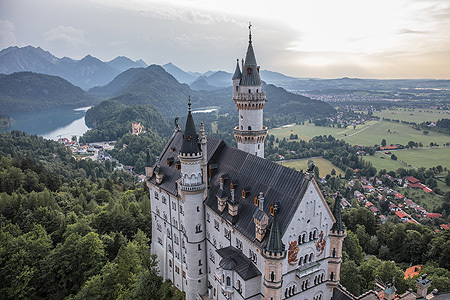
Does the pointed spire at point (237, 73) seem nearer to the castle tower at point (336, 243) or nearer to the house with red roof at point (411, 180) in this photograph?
the castle tower at point (336, 243)

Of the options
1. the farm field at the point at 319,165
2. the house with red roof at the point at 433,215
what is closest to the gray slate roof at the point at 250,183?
the house with red roof at the point at 433,215

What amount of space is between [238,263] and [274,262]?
5.90 m

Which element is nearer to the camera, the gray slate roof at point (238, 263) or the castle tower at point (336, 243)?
the gray slate roof at point (238, 263)

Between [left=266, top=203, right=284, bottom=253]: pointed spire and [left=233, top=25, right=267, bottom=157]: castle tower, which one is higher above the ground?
[left=233, top=25, right=267, bottom=157]: castle tower

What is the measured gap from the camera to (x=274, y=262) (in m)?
30.2

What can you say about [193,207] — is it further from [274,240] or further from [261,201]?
[274,240]

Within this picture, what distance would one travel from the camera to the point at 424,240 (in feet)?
240

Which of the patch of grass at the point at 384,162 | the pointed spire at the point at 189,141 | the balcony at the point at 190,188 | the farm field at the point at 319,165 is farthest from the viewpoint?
the patch of grass at the point at 384,162

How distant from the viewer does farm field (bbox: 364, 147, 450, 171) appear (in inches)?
6683

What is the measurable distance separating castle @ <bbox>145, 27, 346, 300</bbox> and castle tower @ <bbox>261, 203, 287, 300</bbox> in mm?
98

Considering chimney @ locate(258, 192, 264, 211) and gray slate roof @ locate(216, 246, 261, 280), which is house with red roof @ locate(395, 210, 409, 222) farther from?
chimney @ locate(258, 192, 264, 211)

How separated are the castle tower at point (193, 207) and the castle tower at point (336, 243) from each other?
17.2 m

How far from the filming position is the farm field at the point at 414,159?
169750 mm

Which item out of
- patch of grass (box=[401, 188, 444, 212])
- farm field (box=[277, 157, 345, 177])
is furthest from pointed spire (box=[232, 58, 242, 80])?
farm field (box=[277, 157, 345, 177])
